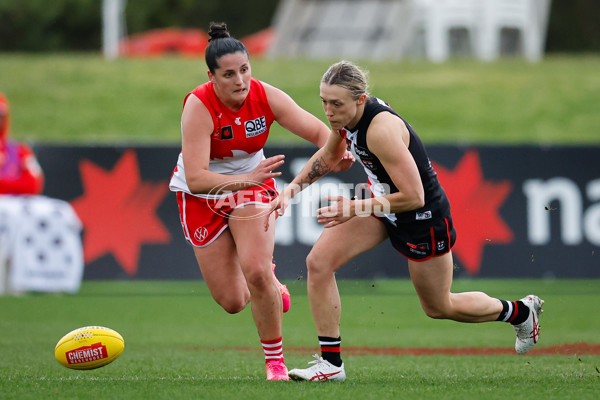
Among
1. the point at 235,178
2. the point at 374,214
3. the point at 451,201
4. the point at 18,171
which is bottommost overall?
the point at 451,201

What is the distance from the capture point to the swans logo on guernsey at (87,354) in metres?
6.17

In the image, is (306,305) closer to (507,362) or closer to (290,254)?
(290,254)

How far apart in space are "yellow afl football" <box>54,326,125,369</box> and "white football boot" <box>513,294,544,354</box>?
2873 mm

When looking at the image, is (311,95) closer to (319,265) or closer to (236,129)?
(236,129)

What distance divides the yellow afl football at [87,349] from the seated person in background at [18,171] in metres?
6.80

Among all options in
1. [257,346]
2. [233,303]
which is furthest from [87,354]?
[257,346]

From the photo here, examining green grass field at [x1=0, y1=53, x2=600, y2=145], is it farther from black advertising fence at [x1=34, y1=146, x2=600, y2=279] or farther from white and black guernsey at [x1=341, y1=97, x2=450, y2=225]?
white and black guernsey at [x1=341, y1=97, x2=450, y2=225]

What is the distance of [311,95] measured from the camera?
71.9 ft

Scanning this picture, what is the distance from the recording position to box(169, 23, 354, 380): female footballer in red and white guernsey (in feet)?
19.9

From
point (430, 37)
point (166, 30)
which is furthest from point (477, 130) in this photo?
point (166, 30)

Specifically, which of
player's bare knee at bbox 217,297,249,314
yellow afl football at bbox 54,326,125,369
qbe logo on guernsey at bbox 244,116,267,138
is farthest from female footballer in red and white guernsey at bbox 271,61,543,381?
yellow afl football at bbox 54,326,125,369

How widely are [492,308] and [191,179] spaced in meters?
2.28

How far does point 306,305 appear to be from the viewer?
1253 cm

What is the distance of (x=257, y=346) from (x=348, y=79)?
364 cm
